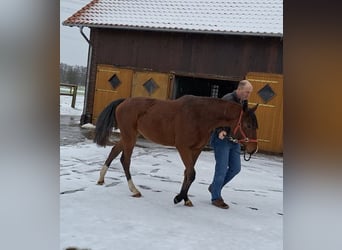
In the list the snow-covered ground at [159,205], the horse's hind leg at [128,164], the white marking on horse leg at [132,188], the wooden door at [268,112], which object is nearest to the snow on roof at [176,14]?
the wooden door at [268,112]

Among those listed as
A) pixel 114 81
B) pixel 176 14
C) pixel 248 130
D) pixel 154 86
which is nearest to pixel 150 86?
pixel 154 86

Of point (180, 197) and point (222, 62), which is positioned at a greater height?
point (222, 62)

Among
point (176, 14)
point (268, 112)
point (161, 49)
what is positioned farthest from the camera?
point (161, 49)

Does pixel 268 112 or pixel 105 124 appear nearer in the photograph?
pixel 268 112

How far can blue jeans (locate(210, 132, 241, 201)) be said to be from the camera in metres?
1.55

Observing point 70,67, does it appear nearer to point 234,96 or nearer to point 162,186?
point 234,96

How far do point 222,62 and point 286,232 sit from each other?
1199 mm

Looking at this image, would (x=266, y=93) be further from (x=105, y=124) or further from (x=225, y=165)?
(x=105, y=124)

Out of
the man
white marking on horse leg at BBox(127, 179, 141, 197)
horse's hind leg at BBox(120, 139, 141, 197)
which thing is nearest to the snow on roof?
the man

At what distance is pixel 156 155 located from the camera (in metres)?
1.71

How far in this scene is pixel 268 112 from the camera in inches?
51.6

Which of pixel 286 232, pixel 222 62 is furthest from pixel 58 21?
pixel 222 62

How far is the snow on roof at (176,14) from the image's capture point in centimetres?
131

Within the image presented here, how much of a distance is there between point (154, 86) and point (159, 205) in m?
0.48
